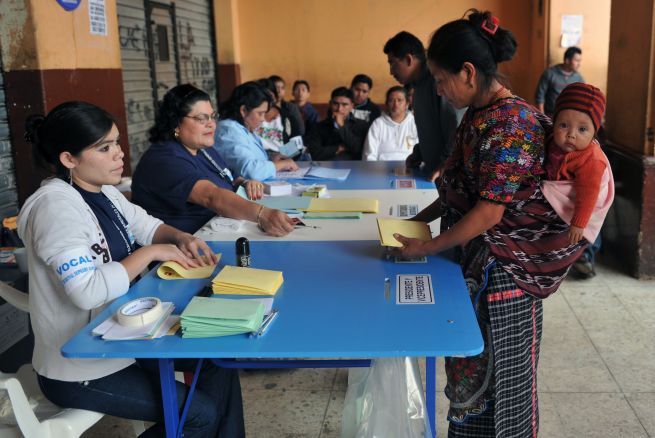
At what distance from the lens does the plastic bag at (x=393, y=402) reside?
1948mm

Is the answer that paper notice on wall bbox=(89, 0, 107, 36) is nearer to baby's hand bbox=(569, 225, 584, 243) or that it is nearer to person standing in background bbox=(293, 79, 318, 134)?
person standing in background bbox=(293, 79, 318, 134)

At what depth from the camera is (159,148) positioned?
268 cm

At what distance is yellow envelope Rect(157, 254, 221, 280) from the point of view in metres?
1.97

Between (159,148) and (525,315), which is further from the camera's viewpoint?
(159,148)

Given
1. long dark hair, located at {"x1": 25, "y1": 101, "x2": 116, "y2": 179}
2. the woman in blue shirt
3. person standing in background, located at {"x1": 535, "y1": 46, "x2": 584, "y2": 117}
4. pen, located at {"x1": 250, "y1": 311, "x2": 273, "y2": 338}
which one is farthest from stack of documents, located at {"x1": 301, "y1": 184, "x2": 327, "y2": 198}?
person standing in background, located at {"x1": 535, "y1": 46, "x2": 584, "y2": 117}

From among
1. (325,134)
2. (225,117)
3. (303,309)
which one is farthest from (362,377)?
(325,134)

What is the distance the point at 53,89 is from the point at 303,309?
107 inches

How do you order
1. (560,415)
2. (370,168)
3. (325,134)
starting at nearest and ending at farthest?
1. (560,415)
2. (370,168)
3. (325,134)

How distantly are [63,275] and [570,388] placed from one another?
88.3 inches

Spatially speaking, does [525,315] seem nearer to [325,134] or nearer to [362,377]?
[362,377]

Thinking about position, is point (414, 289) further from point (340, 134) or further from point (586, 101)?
point (340, 134)

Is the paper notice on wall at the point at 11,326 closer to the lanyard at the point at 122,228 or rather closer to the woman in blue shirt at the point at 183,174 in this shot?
the woman in blue shirt at the point at 183,174

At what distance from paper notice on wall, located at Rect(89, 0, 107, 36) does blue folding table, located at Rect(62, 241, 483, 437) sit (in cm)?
274

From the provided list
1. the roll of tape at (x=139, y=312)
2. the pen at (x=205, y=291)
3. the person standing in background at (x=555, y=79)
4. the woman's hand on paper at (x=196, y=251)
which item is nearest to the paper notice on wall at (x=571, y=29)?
the person standing in background at (x=555, y=79)
